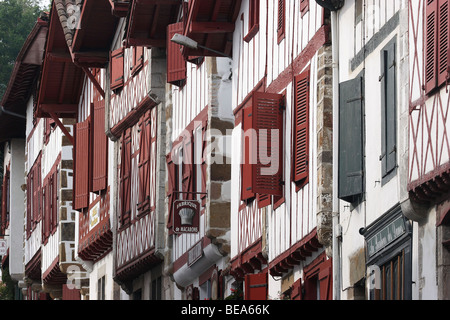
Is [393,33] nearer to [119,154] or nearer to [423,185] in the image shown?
[423,185]

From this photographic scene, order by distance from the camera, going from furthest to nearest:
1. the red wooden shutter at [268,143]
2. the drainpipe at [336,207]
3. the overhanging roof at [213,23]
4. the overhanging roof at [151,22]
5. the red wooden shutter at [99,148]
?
the red wooden shutter at [99,148] → the overhanging roof at [151,22] → the overhanging roof at [213,23] → the red wooden shutter at [268,143] → the drainpipe at [336,207]

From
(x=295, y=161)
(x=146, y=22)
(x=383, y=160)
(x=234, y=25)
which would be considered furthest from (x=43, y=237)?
(x=383, y=160)

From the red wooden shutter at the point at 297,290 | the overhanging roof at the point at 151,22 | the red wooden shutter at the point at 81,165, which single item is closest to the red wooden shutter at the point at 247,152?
the red wooden shutter at the point at 297,290

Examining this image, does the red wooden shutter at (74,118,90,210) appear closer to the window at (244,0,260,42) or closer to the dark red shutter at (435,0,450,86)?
the window at (244,0,260,42)

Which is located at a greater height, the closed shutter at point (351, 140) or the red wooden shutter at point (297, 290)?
the closed shutter at point (351, 140)

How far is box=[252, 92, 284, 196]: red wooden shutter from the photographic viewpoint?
60.1 ft

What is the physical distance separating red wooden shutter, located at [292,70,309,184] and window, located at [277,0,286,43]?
1.16 m

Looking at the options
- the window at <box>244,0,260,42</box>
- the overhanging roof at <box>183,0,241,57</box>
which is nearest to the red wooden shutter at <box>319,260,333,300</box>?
the window at <box>244,0,260,42</box>

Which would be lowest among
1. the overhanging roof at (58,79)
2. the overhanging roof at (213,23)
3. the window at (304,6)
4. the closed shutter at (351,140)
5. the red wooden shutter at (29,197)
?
the closed shutter at (351,140)

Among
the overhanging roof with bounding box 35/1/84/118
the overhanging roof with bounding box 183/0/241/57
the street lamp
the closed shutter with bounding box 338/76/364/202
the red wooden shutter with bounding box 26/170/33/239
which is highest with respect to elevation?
the overhanging roof with bounding box 35/1/84/118

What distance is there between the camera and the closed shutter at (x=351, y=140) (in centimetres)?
1502

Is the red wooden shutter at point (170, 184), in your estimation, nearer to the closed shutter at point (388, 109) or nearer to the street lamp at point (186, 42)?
the street lamp at point (186, 42)

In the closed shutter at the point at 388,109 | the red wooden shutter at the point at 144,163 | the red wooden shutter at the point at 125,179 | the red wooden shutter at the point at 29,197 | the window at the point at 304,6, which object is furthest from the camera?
the red wooden shutter at the point at 29,197

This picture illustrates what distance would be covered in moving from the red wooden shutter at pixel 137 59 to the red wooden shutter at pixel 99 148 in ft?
10.6
